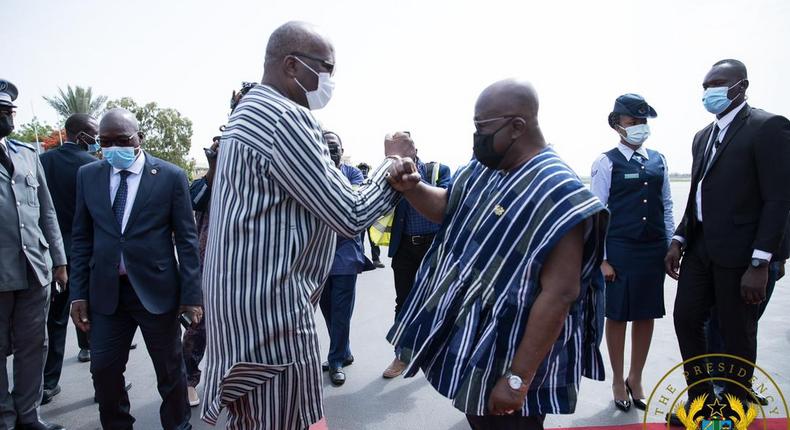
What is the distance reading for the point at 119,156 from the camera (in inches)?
109

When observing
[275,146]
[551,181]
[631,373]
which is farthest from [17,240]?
[631,373]

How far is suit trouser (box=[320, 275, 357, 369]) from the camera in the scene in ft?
13.3

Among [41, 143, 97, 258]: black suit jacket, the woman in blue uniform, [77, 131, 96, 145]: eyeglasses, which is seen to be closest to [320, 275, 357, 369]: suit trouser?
the woman in blue uniform

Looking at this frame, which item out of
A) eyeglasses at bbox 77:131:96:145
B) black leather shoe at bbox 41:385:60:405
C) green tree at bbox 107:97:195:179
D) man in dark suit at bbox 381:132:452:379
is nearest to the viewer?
black leather shoe at bbox 41:385:60:405

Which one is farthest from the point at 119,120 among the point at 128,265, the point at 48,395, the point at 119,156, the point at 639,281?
the point at 639,281

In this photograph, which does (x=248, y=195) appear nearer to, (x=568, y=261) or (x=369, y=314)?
(x=568, y=261)

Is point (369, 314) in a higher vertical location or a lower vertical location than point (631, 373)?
lower

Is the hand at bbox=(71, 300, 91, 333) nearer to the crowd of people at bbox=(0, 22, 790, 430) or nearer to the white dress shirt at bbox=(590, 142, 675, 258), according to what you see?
the crowd of people at bbox=(0, 22, 790, 430)

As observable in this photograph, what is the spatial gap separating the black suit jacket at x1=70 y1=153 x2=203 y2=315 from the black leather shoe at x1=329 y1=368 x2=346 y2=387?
1520 mm

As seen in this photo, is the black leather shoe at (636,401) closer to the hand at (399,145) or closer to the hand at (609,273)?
the hand at (609,273)

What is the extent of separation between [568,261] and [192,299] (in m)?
2.22

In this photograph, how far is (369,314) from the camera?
5906 mm

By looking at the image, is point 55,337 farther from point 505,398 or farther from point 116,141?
point 505,398

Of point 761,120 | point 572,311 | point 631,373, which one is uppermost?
point 761,120
